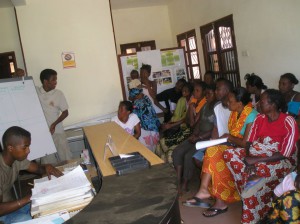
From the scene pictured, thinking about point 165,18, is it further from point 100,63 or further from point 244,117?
point 244,117

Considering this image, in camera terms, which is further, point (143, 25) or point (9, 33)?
point (143, 25)

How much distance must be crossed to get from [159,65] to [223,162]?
2.74m

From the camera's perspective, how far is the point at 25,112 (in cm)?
322

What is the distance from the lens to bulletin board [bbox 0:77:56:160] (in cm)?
310

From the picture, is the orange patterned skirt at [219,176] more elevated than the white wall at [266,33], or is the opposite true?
the white wall at [266,33]

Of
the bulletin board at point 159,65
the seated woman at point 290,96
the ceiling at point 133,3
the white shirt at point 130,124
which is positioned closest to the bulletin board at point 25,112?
the white shirt at point 130,124

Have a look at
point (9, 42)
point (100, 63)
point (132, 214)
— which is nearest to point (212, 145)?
point (132, 214)

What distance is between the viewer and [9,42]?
212 inches

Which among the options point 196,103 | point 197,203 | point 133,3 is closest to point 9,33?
point 133,3

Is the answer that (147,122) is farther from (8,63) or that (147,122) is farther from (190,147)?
(8,63)

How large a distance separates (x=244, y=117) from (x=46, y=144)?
1.98 meters

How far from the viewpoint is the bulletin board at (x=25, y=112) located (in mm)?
3096

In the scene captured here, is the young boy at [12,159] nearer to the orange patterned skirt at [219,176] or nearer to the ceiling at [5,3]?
the orange patterned skirt at [219,176]

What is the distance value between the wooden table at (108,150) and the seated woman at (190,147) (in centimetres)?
81
